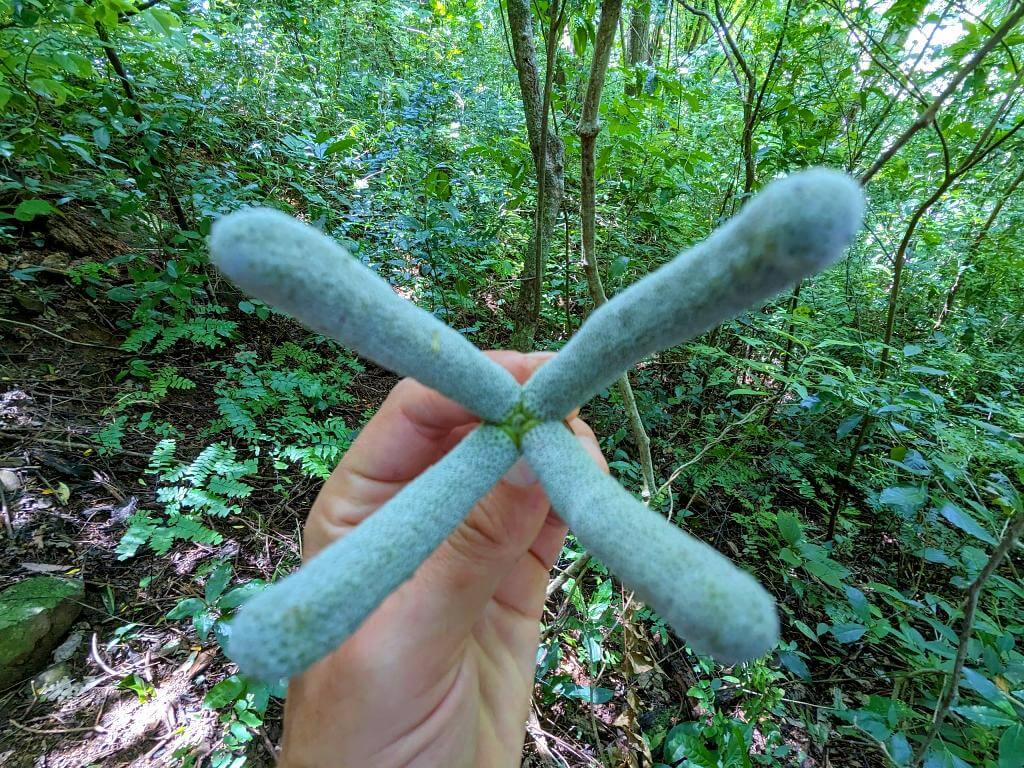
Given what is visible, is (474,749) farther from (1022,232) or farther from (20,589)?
(1022,232)

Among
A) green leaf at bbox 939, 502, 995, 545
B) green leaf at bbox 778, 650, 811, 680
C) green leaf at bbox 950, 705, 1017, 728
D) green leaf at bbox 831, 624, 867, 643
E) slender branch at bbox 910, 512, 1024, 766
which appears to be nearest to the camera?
green leaf at bbox 950, 705, 1017, 728

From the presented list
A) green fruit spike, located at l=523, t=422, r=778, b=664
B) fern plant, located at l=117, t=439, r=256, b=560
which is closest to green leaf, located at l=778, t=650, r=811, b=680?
green fruit spike, located at l=523, t=422, r=778, b=664

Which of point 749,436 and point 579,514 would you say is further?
point 749,436

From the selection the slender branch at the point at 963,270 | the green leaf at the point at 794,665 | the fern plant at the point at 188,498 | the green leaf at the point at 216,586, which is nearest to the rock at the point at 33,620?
the fern plant at the point at 188,498

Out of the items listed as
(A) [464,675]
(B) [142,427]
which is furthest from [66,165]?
(A) [464,675]

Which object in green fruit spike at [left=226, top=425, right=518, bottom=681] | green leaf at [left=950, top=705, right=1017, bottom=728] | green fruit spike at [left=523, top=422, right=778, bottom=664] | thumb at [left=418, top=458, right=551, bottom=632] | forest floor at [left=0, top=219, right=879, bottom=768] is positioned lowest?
forest floor at [left=0, top=219, right=879, bottom=768]

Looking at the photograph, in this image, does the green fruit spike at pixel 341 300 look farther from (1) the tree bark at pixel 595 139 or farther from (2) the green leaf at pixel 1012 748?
(2) the green leaf at pixel 1012 748

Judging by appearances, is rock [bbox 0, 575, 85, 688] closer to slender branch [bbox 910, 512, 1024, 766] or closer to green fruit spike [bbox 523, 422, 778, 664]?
green fruit spike [bbox 523, 422, 778, 664]
